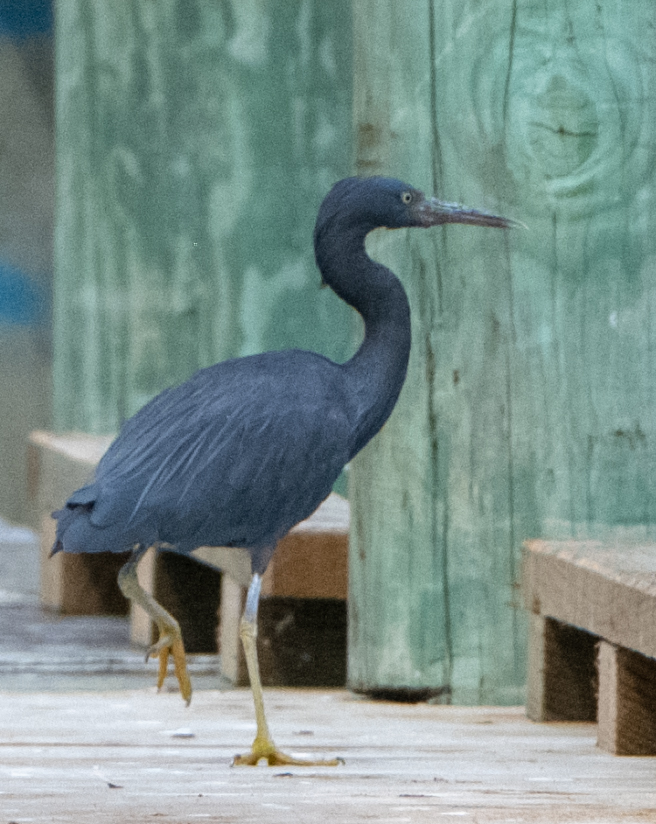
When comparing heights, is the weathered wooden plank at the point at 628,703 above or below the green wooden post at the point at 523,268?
below

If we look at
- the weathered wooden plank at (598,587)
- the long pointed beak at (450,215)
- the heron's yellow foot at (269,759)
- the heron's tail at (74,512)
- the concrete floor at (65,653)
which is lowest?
the concrete floor at (65,653)

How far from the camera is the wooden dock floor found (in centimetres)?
259

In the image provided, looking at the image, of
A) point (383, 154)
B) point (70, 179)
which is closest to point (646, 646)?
point (383, 154)

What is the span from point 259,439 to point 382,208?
0.57 m

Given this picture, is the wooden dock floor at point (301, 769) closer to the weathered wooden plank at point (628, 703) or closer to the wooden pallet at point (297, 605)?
the weathered wooden plank at point (628, 703)

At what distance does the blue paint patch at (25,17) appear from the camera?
8512 mm

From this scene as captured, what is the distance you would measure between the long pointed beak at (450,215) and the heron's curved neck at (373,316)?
0.45ft

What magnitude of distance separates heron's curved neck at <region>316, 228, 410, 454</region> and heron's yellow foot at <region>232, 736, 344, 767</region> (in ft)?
2.05

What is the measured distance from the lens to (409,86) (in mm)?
3799

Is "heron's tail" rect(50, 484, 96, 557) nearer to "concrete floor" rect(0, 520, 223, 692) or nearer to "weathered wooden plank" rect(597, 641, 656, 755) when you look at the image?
"weathered wooden plank" rect(597, 641, 656, 755)

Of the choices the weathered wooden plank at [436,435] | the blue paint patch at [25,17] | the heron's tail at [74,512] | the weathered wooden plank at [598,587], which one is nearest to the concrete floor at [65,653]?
the weathered wooden plank at [436,435]

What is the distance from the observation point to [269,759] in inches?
124

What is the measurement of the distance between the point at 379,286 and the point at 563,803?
1.19m

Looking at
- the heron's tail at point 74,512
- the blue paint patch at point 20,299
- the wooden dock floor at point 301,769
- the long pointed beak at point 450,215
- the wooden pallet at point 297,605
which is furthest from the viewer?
the blue paint patch at point 20,299
